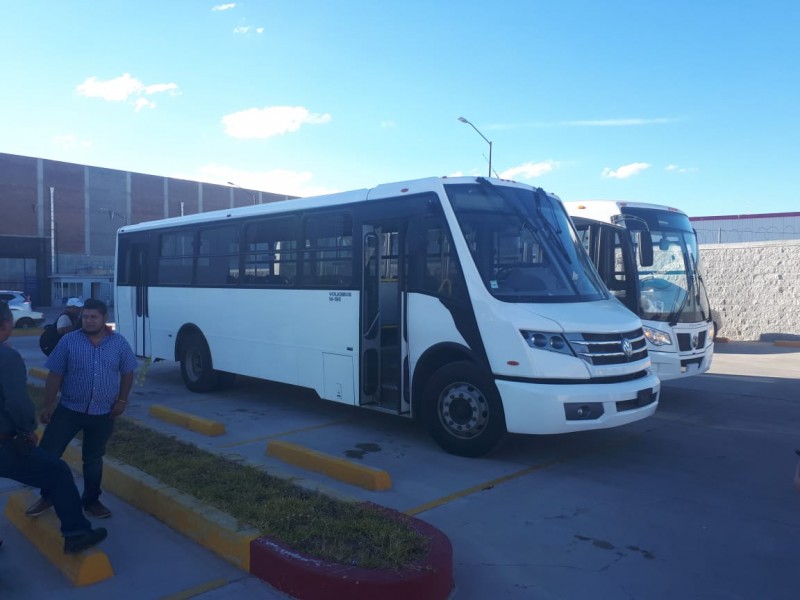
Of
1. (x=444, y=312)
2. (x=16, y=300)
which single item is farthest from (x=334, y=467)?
(x=16, y=300)

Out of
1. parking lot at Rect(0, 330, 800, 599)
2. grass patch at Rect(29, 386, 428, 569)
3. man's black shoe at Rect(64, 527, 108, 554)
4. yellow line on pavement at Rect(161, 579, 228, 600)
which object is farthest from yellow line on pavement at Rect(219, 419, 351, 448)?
yellow line on pavement at Rect(161, 579, 228, 600)

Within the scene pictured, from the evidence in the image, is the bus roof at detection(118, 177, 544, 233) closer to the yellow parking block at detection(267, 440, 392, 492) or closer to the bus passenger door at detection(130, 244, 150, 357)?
the bus passenger door at detection(130, 244, 150, 357)

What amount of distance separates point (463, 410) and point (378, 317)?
1769 millimetres

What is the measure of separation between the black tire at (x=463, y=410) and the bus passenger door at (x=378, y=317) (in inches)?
A: 33.7

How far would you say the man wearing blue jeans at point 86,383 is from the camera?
5066 millimetres

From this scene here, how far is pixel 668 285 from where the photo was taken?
1063 centimetres

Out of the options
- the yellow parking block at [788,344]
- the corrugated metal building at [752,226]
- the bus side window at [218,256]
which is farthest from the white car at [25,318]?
the corrugated metal building at [752,226]

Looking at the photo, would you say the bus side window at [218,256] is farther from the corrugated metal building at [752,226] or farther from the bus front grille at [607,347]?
the corrugated metal building at [752,226]

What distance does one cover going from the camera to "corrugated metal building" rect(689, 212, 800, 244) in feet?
97.8

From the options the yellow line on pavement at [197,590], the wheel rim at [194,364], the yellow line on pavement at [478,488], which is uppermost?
the wheel rim at [194,364]

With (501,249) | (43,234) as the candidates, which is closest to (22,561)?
(501,249)

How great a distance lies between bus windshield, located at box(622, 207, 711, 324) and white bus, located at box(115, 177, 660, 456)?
2836 millimetres

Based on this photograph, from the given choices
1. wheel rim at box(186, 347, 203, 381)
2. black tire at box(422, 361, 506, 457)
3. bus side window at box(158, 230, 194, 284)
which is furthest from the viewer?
bus side window at box(158, 230, 194, 284)

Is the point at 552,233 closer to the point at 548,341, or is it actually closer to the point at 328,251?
the point at 548,341
